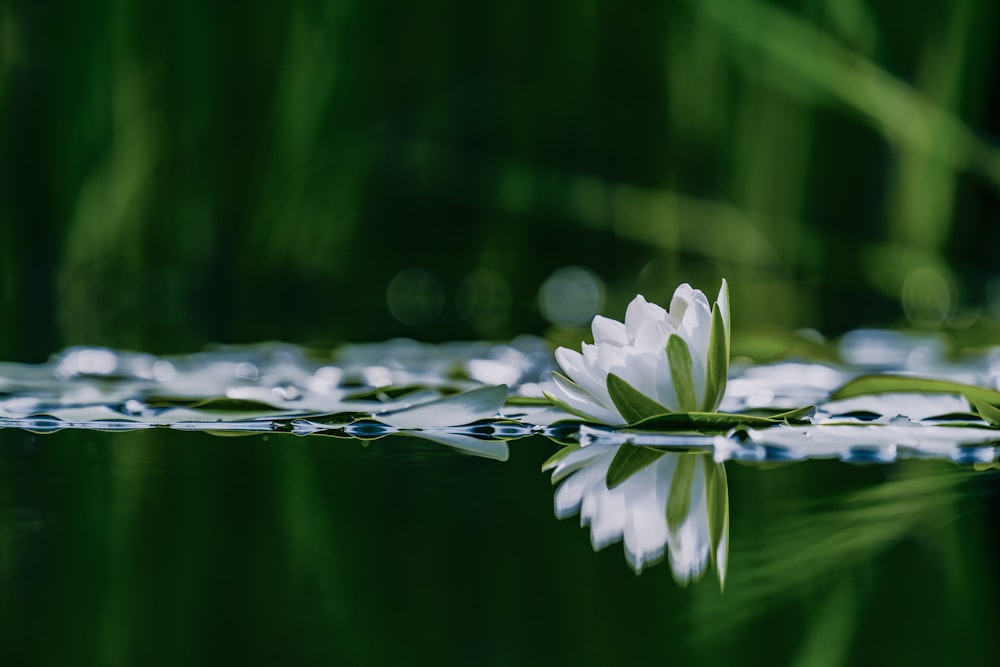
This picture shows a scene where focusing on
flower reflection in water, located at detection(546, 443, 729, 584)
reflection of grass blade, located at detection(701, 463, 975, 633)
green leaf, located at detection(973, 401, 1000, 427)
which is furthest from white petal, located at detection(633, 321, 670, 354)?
green leaf, located at detection(973, 401, 1000, 427)

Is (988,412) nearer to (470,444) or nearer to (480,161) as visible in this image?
(470,444)

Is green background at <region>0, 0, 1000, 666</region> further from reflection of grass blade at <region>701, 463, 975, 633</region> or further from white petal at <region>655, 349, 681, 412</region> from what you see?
reflection of grass blade at <region>701, 463, 975, 633</region>

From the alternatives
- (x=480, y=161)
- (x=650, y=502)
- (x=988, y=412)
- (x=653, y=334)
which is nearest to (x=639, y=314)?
(x=653, y=334)

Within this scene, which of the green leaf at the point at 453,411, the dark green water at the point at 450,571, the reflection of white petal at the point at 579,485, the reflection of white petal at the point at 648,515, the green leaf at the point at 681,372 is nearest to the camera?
the dark green water at the point at 450,571

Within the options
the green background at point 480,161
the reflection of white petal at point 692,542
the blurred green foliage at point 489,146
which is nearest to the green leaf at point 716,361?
the reflection of white petal at point 692,542

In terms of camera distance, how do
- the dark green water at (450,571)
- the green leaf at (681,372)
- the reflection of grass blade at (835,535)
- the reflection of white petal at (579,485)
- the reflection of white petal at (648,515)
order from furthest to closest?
the green leaf at (681,372)
the reflection of white petal at (579,485)
the reflection of white petal at (648,515)
the reflection of grass blade at (835,535)
the dark green water at (450,571)

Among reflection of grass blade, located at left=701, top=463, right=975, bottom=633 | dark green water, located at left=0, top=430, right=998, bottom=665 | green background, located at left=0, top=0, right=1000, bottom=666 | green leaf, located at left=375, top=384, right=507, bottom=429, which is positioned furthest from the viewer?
green background, located at left=0, top=0, right=1000, bottom=666

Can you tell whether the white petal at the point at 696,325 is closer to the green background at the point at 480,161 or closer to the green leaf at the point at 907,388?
the green leaf at the point at 907,388
